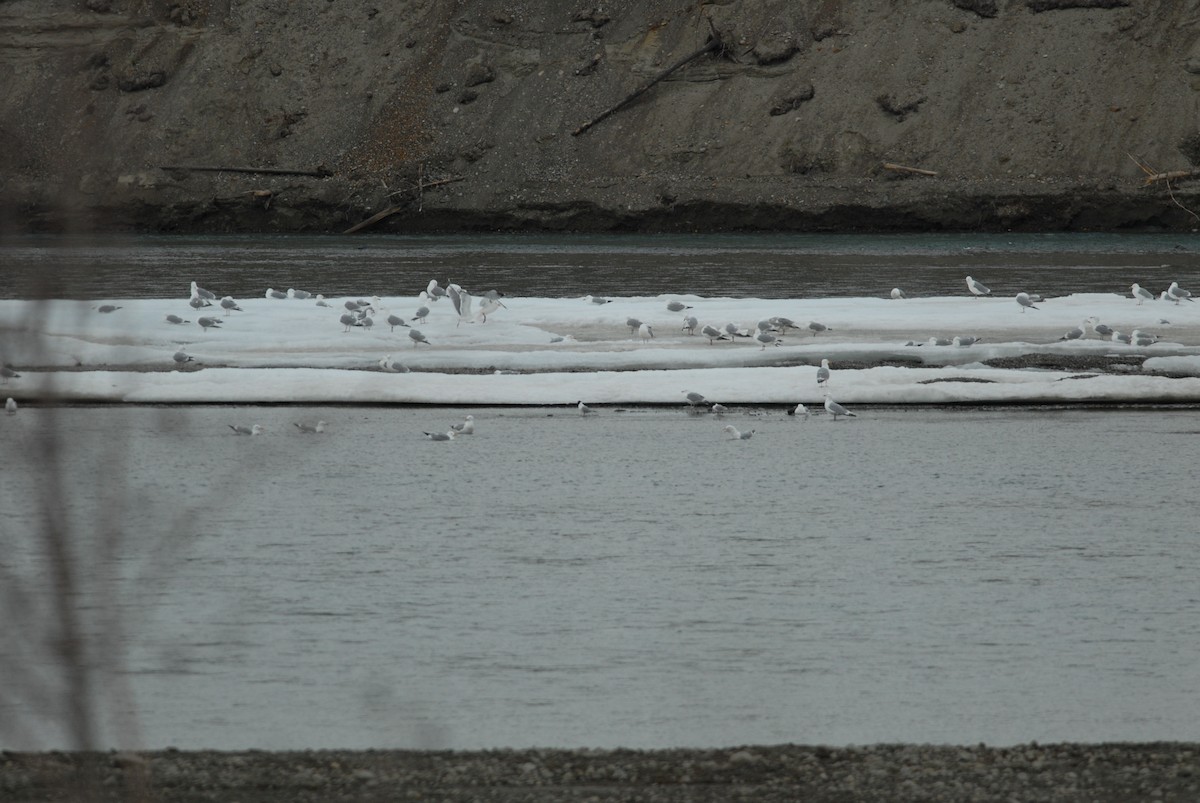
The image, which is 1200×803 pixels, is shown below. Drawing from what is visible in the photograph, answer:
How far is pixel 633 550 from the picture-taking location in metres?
7.66

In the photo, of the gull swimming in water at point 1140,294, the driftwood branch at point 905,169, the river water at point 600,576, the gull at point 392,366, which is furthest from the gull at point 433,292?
the driftwood branch at point 905,169

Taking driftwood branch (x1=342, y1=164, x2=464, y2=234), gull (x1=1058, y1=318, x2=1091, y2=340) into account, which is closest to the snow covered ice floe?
gull (x1=1058, y1=318, x2=1091, y2=340)

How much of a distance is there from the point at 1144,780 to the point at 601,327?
493 inches

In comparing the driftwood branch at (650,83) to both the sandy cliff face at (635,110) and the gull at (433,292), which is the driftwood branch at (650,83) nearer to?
the sandy cliff face at (635,110)

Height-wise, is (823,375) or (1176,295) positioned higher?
(1176,295)

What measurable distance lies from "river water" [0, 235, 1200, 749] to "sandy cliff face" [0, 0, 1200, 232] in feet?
104

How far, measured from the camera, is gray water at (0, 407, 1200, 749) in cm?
507

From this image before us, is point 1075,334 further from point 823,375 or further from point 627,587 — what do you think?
point 627,587

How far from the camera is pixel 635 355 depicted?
566 inches

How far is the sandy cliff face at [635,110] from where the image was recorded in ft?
143

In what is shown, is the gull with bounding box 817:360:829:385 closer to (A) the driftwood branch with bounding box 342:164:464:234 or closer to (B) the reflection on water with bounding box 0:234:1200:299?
(B) the reflection on water with bounding box 0:234:1200:299

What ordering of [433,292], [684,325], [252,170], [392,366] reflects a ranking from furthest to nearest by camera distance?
1. [252,170]
2. [433,292]
3. [684,325]
4. [392,366]

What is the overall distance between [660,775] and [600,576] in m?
2.63

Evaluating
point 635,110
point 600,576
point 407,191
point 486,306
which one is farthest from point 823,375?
point 635,110
